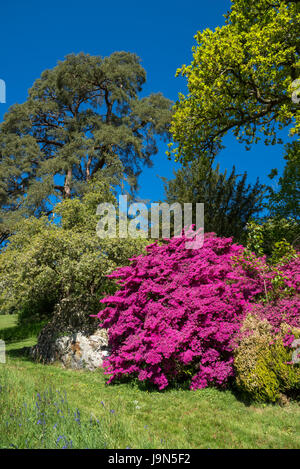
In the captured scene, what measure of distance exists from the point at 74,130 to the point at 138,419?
21.3 meters

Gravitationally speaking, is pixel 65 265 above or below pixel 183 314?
above

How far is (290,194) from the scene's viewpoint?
12062mm

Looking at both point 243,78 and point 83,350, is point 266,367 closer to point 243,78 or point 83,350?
point 83,350

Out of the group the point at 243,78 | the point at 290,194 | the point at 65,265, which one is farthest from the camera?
the point at 290,194

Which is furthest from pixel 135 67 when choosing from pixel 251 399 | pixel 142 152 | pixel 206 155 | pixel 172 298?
pixel 251 399

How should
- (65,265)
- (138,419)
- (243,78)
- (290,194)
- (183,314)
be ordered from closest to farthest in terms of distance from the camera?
(138,419) < (183,314) < (65,265) < (243,78) < (290,194)

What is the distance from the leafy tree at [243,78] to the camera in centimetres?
1048

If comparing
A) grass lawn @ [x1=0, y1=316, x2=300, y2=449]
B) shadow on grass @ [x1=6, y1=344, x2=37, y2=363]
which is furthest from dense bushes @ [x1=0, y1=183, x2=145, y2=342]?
grass lawn @ [x1=0, y1=316, x2=300, y2=449]

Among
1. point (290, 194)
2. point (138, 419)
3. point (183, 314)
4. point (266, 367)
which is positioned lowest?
point (138, 419)

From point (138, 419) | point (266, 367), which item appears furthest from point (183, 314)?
point (138, 419)

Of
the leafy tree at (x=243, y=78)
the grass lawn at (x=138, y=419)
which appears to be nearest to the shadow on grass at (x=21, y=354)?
the grass lawn at (x=138, y=419)

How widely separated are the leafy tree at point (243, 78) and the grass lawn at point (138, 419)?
8.07 m

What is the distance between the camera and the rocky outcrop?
902cm

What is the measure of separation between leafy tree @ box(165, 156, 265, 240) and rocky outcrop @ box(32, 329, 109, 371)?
11315 mm
